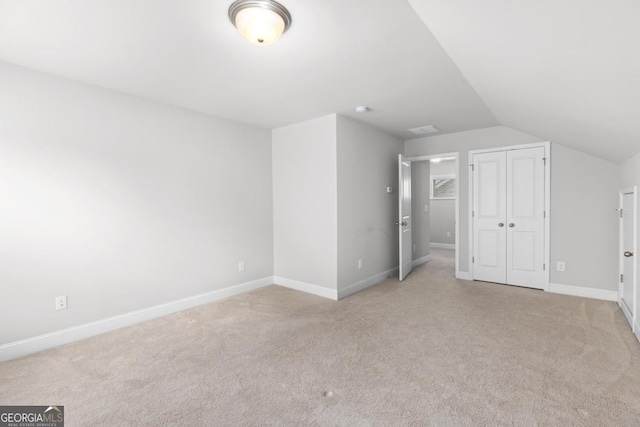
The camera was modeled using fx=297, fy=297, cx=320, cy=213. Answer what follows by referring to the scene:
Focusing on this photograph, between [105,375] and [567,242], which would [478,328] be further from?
[105,375]

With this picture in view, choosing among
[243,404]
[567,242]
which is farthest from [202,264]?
[567,242]

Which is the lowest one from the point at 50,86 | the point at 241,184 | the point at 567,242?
the point at 567,242

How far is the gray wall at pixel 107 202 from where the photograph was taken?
250 cm

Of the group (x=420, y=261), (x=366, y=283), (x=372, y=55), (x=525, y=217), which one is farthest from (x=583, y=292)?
(x=372, y=55)

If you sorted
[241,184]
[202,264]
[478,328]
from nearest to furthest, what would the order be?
[478,328]
[202,264]
[241,184]

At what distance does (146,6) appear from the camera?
1724 mm

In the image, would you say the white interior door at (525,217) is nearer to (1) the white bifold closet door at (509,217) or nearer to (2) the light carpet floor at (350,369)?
(1) the white bifold closet door at (509,217)

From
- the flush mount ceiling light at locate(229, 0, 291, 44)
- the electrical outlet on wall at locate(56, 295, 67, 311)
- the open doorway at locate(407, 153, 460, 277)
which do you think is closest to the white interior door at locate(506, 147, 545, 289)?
the open doorway at locate(407, 153, 460, 277)

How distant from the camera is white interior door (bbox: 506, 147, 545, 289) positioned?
4.15m

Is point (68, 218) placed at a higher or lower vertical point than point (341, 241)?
higher

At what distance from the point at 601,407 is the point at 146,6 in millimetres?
3588

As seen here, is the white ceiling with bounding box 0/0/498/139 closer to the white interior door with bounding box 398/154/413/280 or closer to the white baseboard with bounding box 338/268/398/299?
the white interior door with bounding box 398/154/413/280

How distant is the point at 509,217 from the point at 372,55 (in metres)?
3.40

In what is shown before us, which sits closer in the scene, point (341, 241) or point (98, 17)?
point (98, 17)
